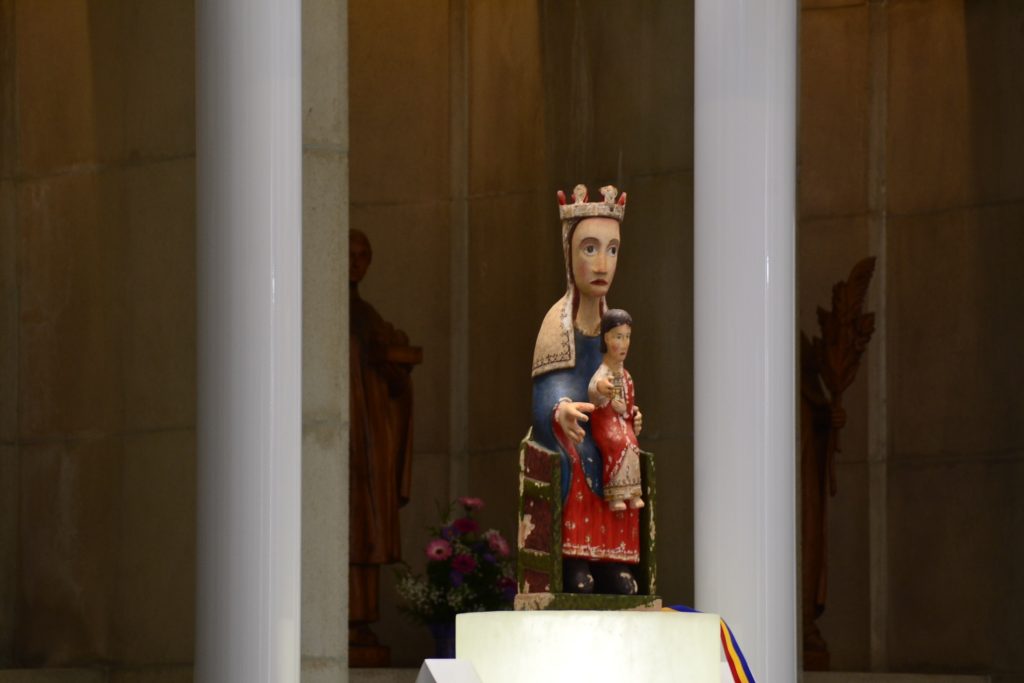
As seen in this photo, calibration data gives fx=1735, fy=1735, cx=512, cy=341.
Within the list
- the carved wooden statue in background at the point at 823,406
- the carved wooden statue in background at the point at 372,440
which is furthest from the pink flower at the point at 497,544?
the carved wooden statue in background at the point at 823,406

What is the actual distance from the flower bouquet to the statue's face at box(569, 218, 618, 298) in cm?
274

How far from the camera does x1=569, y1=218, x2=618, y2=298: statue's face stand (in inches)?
215

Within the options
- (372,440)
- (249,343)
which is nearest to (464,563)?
(372,440)

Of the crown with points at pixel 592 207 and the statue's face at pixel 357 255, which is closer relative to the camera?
the crown with points at pixel 592 207

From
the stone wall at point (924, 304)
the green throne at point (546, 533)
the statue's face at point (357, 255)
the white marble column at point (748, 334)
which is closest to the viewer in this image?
the green throne at point (546, 533)

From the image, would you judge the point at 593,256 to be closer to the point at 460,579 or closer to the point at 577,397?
the point at 577,397

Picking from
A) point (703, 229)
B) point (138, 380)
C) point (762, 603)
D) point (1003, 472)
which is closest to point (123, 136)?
point (138, 380)

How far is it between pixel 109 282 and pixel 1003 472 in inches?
179

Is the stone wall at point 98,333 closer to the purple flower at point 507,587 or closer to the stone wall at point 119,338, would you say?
the stone wall at point 119,338

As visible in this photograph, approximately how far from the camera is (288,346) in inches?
239

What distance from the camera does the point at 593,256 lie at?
5.46 meters

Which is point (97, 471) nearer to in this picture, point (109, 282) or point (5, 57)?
point (109, 282)

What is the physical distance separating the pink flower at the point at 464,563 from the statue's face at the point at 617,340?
2752mm

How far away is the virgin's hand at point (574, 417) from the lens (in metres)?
5.36
